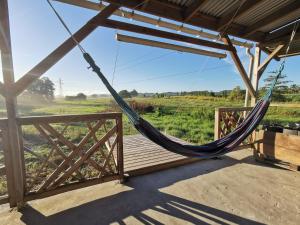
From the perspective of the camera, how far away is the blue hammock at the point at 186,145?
69.1 inches

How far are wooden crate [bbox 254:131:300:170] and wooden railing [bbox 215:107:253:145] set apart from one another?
0.30 metres

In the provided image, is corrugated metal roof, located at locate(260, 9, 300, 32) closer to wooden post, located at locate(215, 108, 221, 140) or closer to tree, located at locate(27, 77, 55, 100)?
wooden post, located at locate(215, 108, 221, 140)

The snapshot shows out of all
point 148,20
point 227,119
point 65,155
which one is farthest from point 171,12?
point 227,119

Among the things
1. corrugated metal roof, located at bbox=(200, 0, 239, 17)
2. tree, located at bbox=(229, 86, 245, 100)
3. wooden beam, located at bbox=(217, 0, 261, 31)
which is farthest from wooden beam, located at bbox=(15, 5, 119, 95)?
tree, located at bbox=(229, 86, 245, 100)

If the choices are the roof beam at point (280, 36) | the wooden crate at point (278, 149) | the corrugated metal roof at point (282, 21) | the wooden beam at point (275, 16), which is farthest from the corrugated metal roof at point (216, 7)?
the wooden crate at point (278, 149)

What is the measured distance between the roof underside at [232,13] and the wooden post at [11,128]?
947 millimetres

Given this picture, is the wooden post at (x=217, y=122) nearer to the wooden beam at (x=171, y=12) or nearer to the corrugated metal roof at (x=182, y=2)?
the wooden beam at (x=171, y=12)

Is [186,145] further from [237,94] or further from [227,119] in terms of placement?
[237,94]

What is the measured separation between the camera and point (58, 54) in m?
1.62

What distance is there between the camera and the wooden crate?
2406 millimetres

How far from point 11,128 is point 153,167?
5.62ft

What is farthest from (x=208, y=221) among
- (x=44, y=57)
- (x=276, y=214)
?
(x=44, y=57)

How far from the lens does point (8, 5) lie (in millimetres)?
1438

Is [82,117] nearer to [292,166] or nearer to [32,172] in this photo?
[32,172]
